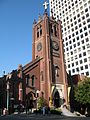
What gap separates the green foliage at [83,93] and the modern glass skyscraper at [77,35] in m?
36.6

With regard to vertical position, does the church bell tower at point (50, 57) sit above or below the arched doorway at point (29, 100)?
above

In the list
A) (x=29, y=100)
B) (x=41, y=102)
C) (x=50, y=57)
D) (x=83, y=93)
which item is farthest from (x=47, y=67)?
(x=83, y=93)

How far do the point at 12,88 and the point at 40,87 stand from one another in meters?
7.68

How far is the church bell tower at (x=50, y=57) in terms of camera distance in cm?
5666

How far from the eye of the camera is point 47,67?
57375mm

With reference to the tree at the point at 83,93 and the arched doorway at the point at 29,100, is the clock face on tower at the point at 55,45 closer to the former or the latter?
the tree at the point at 83,93

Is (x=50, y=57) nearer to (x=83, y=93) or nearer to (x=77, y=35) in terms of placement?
(x=83, y=93)

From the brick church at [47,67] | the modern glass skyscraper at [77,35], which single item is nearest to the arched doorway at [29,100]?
the brick church at [47,67]

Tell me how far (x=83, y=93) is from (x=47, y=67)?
426 inches

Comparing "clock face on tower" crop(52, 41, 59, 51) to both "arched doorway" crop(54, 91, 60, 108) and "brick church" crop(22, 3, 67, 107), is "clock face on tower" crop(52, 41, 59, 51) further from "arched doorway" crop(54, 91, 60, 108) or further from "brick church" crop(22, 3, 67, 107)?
"arched doorway" crop(54, 91, 60, 108)

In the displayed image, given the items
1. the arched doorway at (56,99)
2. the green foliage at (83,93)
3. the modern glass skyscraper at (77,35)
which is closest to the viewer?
the green foliage at (83,93)

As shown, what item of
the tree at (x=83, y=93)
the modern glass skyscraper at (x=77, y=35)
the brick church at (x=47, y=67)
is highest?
the modern glass skyscraper at (x=77, y=35)

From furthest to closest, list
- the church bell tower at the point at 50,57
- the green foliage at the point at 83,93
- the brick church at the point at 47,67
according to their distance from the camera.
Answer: the church bell tower at the point at 50,57
the brick church at the point at 47,67
the green foliage at the point at 83,93

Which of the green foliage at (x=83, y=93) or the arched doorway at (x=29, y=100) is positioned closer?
the arched doorway at (x=29, y=100)
